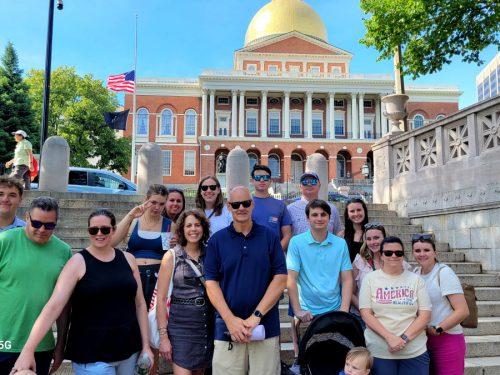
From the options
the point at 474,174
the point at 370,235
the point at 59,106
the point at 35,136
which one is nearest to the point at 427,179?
the point at 474,174

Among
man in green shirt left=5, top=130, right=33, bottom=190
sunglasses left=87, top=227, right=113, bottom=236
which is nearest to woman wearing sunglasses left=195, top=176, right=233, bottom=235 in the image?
sunglasses left=87, top=227, right=113, bottom=236

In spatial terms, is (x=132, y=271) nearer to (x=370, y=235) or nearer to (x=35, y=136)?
(x=370, y=235)

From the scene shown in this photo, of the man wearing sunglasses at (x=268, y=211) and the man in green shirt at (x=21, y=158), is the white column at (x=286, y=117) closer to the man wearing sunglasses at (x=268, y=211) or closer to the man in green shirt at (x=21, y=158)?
the man in green shirt at (x=21, y=158)

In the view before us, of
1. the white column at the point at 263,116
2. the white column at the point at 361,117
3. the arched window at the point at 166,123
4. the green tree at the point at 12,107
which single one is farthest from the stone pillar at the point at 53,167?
the white column at the point at 361,117

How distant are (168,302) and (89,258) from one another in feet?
2.48

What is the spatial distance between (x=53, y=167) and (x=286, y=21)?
60286mm

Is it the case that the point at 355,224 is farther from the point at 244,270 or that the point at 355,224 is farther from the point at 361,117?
the point at 361,117

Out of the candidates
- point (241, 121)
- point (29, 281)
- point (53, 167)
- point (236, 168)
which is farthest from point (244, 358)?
point (241, 121)

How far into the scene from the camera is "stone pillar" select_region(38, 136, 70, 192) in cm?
1092

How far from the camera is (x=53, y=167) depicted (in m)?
10.9

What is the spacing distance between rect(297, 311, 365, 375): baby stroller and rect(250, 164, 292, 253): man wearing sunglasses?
4.79 ft

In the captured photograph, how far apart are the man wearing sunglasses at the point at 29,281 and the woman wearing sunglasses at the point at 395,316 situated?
8.06 ft

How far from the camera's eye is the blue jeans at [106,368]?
3.05 metres

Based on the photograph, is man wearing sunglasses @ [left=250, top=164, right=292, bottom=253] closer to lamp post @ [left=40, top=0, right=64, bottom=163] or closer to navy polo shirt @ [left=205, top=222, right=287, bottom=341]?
navy polo shirt @ [left=205, top=222, right=287, bottom=341]
